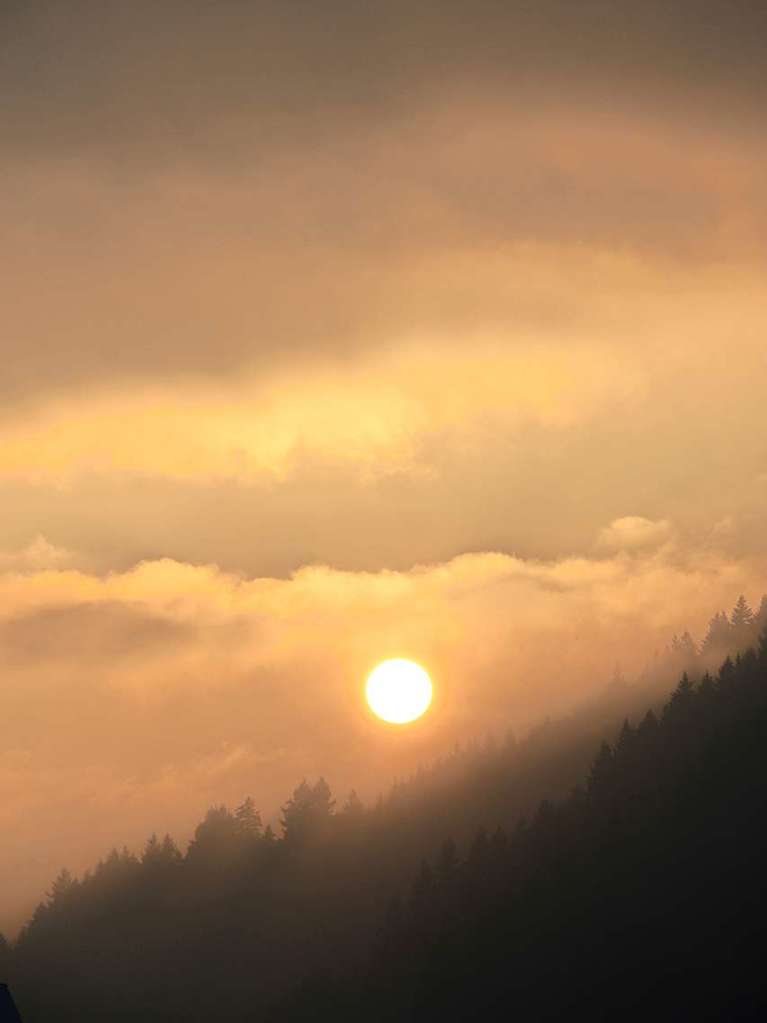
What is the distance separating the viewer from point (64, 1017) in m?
164

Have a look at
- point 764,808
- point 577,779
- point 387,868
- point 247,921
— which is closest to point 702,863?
point 764,808

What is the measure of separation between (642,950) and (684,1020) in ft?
30.9

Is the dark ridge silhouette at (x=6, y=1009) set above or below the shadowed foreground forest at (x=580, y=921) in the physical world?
above

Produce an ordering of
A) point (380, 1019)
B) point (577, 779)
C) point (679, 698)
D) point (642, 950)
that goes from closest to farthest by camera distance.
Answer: point (642, 950), point (380, 1019), point (679, 698), point (577, 779)

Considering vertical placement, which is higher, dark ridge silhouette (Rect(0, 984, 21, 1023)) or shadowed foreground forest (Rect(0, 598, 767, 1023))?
dark ridge silhouette (Rect(0, 984, 21, 1023))

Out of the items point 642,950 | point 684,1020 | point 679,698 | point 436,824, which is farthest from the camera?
point 436,824

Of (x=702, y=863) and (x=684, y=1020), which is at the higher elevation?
(x=702, y=863)

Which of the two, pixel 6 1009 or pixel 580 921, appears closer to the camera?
pixel 6 1009

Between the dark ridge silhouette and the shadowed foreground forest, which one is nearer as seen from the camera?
the dark ridge silhouette

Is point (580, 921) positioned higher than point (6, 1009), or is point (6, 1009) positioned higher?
point (6, 1009)

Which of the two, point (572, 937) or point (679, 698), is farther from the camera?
point (679, 698)

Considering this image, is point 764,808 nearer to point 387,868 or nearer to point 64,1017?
point 387,868

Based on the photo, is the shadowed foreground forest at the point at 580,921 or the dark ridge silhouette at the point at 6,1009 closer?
A: the dark ridge silhouette at the point at 6,1009

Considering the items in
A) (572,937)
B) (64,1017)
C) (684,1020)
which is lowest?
(684,1020)
